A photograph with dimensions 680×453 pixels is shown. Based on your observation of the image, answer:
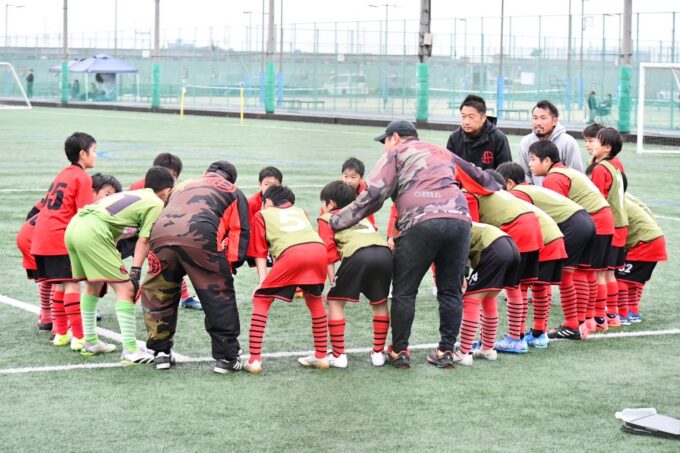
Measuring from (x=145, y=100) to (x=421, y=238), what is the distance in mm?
65746

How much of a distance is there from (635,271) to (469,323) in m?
2.22

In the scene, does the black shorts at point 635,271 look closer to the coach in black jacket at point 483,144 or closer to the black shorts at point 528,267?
the coach in black jacket at point 483,144

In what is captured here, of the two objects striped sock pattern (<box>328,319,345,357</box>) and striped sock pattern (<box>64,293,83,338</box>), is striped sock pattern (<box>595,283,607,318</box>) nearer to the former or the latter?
striped sock pattern (<box>328,319,345,357</box>)

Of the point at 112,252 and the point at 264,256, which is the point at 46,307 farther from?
the point at 264,256

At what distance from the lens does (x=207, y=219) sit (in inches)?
306

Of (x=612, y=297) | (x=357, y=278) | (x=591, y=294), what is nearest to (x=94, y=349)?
(x=357, y=278)

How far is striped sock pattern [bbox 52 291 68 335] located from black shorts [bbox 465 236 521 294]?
3.03 m

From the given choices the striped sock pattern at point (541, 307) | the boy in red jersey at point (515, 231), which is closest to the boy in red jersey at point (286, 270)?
the boy in red jersey at point (515, 231)

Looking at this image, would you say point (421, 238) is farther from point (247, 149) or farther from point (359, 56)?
point (359, 56)

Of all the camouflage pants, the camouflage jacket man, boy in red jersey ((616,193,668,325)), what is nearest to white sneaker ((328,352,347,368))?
the camouflage pants

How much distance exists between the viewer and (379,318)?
26.3ft

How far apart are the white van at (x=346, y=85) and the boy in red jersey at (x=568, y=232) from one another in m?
46.2

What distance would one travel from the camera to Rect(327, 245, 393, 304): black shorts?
7.88 metres

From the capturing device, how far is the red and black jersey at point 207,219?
7.68 m
